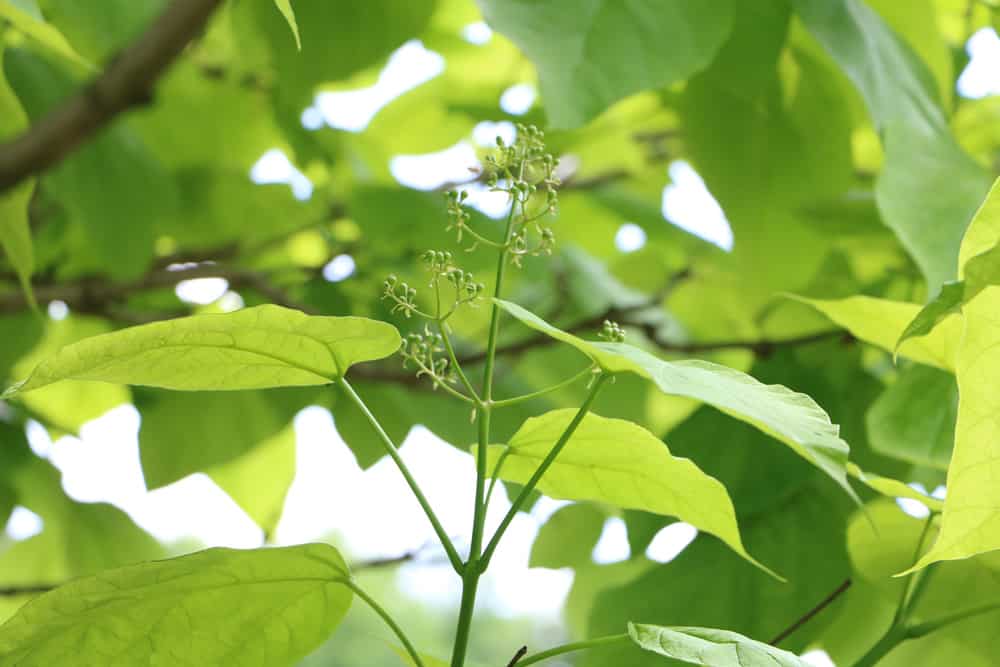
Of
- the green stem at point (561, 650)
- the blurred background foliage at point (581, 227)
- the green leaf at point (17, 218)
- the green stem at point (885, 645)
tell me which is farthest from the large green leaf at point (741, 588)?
the green leaf at point (17, 218)

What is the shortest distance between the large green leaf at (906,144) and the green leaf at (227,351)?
0.27 m

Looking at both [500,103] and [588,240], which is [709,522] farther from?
[588,240]

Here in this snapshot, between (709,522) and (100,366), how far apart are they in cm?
20

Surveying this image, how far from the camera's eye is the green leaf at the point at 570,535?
0.72 metres

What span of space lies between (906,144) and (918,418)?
132 mm

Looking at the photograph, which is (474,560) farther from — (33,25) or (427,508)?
(33,25)

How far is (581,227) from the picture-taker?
1.11m

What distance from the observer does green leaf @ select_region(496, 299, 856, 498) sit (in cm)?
28

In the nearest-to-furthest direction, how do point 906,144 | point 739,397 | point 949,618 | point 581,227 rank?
point 739,397, point 949,618, point 906,144, point 581,227

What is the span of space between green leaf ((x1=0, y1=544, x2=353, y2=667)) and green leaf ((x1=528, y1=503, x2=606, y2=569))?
353 mm

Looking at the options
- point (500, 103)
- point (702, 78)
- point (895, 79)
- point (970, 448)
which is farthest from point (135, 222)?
point (970, 448)

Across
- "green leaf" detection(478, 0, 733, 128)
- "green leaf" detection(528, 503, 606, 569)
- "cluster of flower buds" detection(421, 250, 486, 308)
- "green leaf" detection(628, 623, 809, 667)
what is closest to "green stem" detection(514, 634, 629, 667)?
"green leaf" detection(628, 623, 809, 667)

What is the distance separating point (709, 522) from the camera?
1.16 ft

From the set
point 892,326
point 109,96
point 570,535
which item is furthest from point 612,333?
point 570,535
